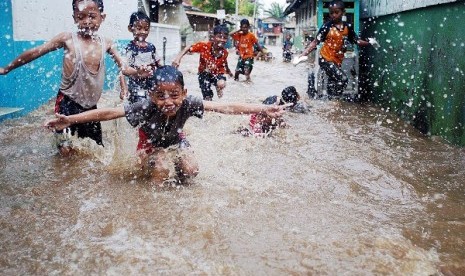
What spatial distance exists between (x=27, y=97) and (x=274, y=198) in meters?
4.73

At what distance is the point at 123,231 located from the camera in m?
2.78

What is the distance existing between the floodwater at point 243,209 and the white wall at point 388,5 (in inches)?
75.5

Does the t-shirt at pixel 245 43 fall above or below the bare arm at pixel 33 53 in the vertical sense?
above

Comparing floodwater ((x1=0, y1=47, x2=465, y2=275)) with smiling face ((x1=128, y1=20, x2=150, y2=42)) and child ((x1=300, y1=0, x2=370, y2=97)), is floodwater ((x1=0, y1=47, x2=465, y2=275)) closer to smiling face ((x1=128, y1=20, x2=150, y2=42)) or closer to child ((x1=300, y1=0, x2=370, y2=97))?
smiling face ((x1=128, y1=20, x2=150, y2=42))

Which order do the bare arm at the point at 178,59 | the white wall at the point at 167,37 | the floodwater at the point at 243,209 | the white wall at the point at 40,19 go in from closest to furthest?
the floodwater at the point at 243,209
the bare arm at the point at 178,59
the white wall at the point at 40,19
the white wall at the point at 167,37

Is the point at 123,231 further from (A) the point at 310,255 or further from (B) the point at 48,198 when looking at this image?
(A) the point at 310,255

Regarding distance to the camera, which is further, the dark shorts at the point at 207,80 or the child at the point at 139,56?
the dark shorts at the point at 207,80

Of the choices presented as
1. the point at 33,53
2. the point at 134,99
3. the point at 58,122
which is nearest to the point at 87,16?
the point at 33,53

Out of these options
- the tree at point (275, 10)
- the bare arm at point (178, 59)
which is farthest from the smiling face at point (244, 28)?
the tree at point (275, 10)

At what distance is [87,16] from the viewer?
13.1 feet

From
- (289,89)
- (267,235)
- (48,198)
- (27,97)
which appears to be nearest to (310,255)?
(267,235)

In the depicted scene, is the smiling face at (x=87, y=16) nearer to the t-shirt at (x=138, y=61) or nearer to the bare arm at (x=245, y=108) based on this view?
the t-shirt at (x=138, y=61)

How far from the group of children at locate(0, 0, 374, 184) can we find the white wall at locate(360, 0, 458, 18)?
2.33 meters

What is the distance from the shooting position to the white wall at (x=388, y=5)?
5.95 meters
